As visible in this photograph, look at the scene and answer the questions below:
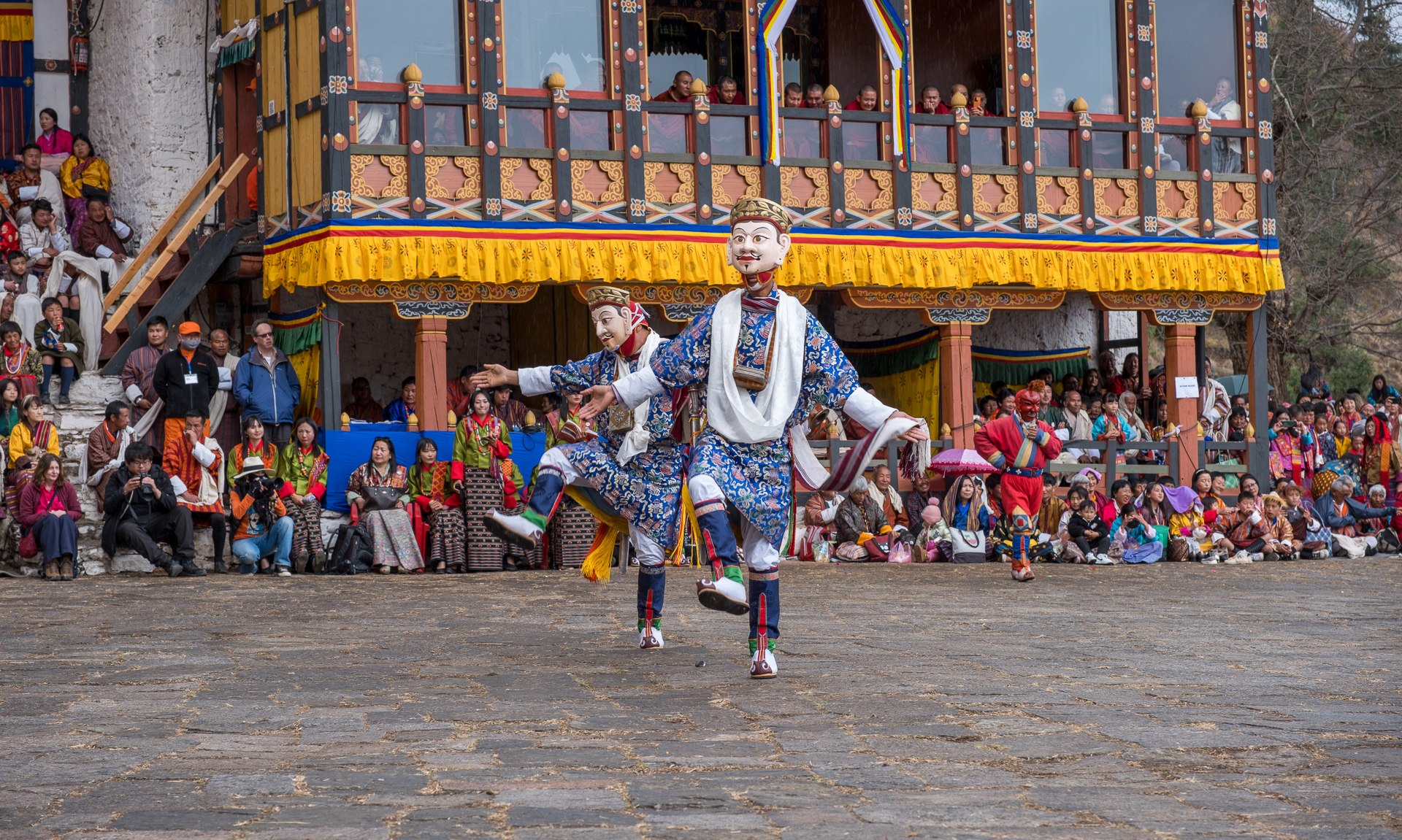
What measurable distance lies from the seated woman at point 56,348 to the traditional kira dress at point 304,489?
1.92 m

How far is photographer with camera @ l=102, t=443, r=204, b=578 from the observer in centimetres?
1234

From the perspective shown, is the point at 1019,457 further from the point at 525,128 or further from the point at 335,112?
the point at 335,112

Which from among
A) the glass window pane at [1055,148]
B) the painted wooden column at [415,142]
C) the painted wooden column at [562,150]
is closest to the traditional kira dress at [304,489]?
the painted wooden column at [415,142]

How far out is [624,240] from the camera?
1517 centimetres

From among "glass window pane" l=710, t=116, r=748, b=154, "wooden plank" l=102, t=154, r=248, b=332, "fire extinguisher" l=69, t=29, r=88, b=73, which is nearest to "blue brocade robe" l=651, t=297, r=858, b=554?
"glass window pane" l=710, t=116, r=748, b=154

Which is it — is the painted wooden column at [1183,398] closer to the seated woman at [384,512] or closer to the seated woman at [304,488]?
the seated woman at [384,512]

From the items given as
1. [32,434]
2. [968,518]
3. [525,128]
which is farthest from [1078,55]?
[32,434]

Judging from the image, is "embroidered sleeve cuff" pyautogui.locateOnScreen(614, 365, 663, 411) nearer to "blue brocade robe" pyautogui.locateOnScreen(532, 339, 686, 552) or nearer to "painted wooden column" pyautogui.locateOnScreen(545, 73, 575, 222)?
"blue brocade robe" pyautogui.locateOnScreen(532, 339, 686, 552)

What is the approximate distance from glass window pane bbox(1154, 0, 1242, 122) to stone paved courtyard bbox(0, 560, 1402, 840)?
902 cm

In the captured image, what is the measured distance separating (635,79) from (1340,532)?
8.23 metres

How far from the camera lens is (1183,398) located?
16844mm

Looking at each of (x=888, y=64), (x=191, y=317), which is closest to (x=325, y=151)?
(x=191, y=317)

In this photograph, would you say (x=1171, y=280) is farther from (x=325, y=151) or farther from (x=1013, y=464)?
(x=325, y=151)

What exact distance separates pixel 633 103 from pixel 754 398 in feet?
29.9
